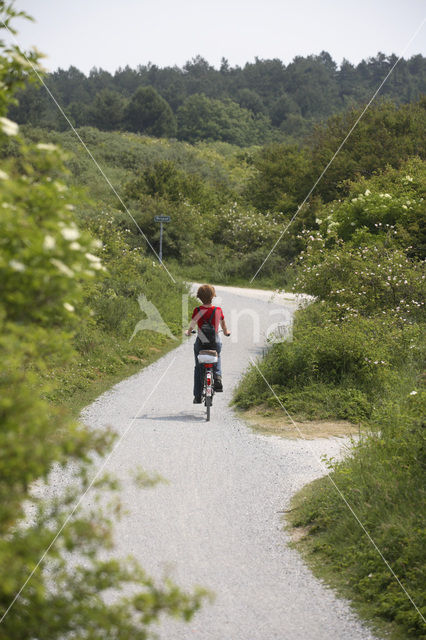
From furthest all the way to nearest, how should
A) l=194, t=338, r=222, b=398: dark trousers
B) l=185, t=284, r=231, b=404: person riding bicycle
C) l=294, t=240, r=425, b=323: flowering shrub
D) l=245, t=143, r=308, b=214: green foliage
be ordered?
1. l=245, t=143, r=308, b=214: green foliage
2. l=294, t=240, r=425, b=323: flowering shrub
3. l=194, t=338, r=222, b=398: dark trousers
4. l=185, t=284, r=231, b=404: person riding bicycle

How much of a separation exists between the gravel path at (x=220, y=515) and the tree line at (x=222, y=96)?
72209 millimetres

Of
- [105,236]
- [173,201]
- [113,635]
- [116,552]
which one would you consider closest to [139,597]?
[113,635]

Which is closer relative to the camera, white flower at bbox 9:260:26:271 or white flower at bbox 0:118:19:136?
white flower at bbox 9:260:26:271

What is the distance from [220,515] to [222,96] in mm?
147247

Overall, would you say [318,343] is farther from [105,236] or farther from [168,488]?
[105,236]

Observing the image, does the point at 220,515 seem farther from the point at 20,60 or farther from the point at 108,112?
the point at 108,112

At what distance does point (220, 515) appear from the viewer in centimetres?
659

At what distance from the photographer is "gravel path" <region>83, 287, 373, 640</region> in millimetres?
4691

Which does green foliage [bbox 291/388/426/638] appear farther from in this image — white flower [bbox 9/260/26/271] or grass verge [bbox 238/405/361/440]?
white flower [bbox 9/260/26/271]

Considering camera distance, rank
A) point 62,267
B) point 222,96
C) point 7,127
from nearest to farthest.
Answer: point 62,267, point 7,127, point 222,96

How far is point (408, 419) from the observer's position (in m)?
6.59

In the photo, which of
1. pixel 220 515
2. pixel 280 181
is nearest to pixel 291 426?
pixel 220 515

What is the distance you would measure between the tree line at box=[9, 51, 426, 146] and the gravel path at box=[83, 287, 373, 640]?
72.2 metres

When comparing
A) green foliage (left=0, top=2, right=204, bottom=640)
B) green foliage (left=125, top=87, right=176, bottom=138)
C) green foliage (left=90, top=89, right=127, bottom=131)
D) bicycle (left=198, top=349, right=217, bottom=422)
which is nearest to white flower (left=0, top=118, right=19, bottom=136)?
green foliage (left=0, top=2, right=204, bottom=640)
